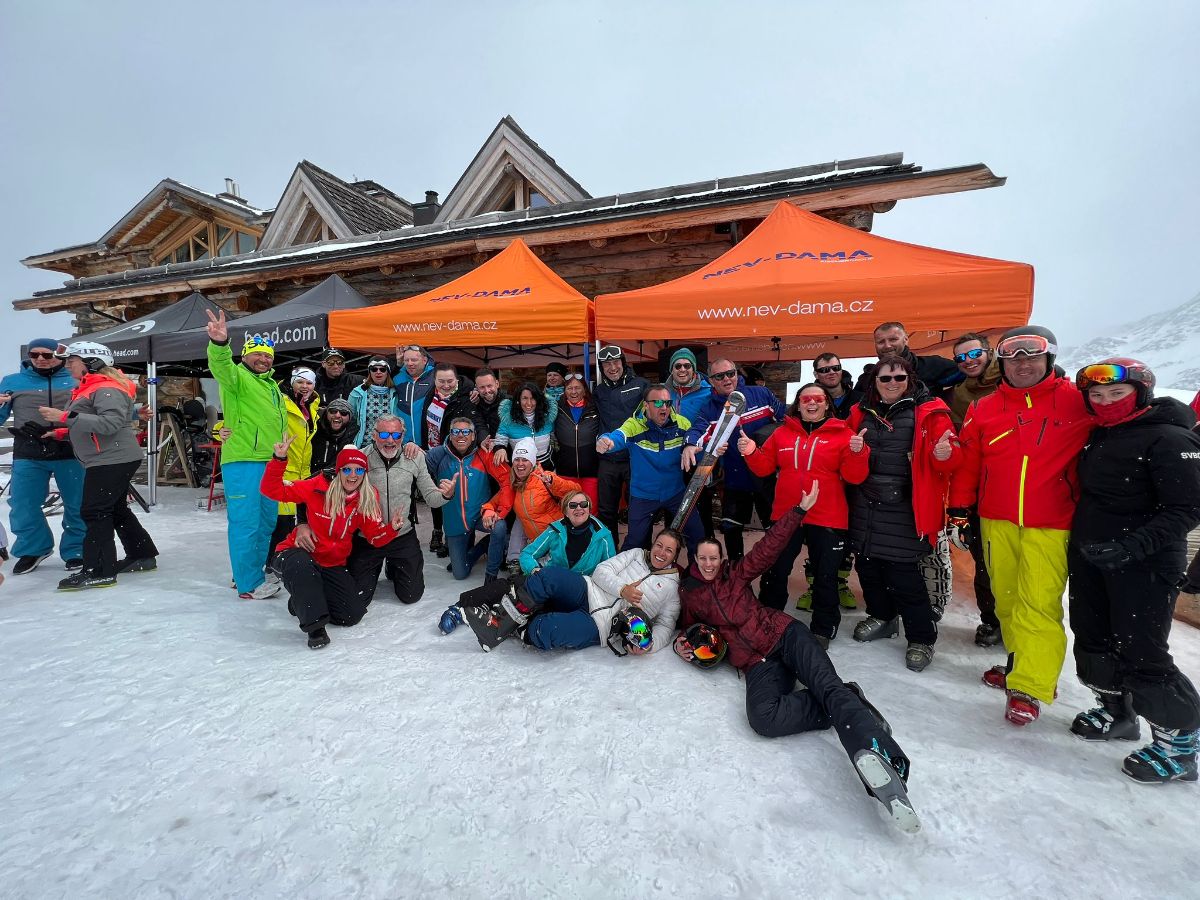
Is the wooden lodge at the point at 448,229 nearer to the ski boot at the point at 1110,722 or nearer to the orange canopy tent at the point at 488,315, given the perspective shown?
the orange canopy tent at the point at 488,315

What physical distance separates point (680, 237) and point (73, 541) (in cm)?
699

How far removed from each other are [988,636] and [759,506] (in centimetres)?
172

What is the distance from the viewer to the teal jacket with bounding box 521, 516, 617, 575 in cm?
341

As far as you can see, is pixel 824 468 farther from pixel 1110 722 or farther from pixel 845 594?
pixel 1110 722

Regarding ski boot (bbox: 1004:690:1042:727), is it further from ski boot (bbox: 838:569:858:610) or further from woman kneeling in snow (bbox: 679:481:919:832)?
ski boot (bbox: 838:569:858:610)

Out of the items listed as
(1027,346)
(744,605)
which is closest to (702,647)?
(744,605)

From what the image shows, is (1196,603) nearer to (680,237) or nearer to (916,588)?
(916,588)

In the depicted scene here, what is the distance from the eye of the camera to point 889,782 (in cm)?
175

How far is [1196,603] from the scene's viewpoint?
11.6 ft

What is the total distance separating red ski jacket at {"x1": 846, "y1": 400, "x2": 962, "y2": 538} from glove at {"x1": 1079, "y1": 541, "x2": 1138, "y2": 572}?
724 millimetres

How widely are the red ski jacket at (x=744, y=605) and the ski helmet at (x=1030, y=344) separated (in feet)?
4.19

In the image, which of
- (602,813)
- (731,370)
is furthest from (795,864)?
(731,370)

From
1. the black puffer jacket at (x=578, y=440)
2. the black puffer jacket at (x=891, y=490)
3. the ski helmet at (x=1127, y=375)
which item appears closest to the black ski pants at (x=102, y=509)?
the black puffer jacket at (x=578, y=440)

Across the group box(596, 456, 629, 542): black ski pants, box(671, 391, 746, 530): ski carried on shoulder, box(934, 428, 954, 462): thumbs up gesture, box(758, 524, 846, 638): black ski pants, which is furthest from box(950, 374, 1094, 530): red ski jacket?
box(596, 456, 629, 542): black ski pants
